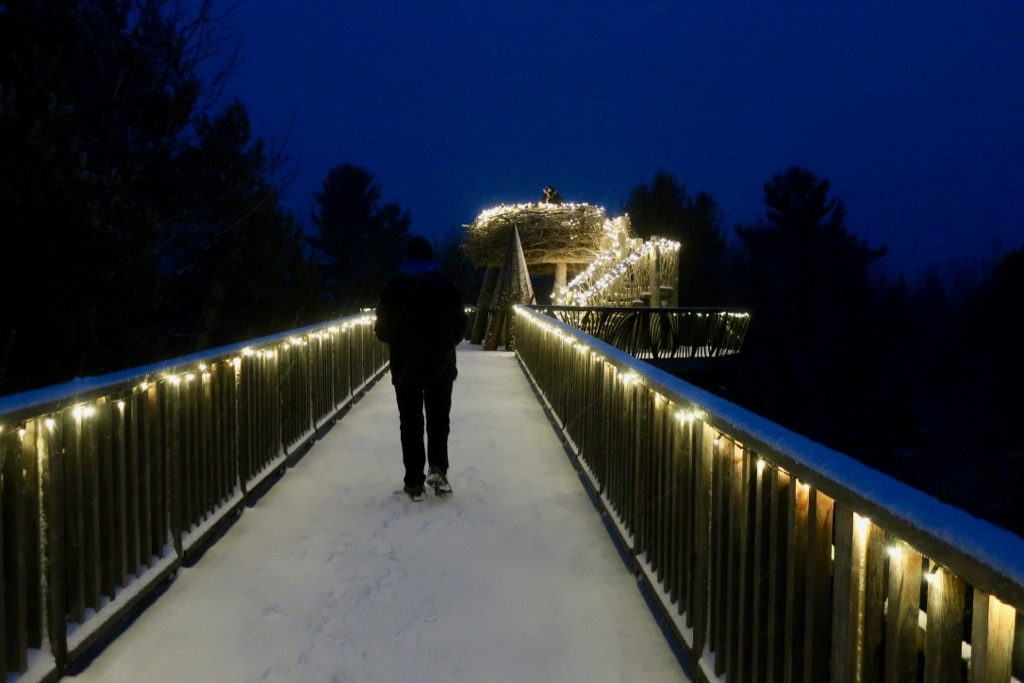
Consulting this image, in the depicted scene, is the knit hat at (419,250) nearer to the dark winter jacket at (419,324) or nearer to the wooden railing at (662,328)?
the dark winter jacket at (419,324)

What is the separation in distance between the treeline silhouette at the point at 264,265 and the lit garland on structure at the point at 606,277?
4.37 m

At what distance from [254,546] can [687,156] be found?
7481 inches

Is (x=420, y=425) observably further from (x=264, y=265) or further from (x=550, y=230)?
(x=550, y=230)

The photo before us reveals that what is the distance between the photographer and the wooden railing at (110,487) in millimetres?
2488

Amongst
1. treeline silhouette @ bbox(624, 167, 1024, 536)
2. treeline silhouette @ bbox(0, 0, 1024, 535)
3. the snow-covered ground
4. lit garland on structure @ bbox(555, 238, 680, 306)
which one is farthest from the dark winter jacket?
treeline silhouette @ bbox(624, 167, 1024, 536)

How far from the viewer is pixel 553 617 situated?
11.1 feet

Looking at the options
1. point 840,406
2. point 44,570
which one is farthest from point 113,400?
point 840,406

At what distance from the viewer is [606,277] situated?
1809 cm

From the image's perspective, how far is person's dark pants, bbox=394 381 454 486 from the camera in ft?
17.0

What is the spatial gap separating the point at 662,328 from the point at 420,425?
13854 mm

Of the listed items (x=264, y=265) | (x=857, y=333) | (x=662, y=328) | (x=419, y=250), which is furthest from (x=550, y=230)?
(x=857, y=333)

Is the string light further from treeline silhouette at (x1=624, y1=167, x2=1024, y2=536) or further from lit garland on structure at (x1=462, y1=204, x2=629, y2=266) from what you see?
treeline silhouette at (x1=624, y1=167, x2=1024, y2=536)

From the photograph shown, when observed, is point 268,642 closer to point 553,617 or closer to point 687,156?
point 553,617

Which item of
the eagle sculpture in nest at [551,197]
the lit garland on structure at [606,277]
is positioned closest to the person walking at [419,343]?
the lit garland on structure at [606,277]
